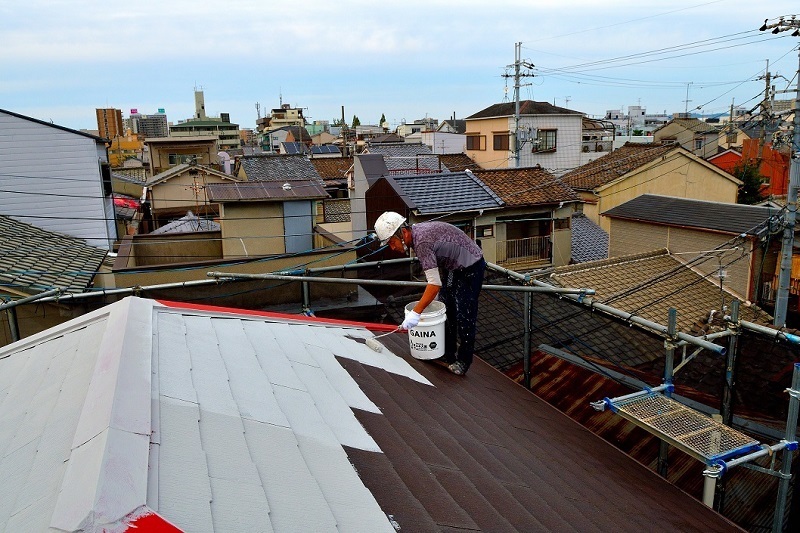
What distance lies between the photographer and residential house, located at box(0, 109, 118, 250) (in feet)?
54.3

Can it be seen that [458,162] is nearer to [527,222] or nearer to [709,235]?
[527,222]

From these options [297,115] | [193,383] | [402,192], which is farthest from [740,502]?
[297,115]

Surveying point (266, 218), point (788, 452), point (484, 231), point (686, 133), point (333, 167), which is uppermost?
point (686, 133)

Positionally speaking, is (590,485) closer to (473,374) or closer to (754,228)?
(473,374)

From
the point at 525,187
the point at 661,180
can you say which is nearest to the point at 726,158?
the point at 661,180

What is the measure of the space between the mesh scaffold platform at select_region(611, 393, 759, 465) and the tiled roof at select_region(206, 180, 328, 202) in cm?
1311

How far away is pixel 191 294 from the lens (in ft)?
45.2

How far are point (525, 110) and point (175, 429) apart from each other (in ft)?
129

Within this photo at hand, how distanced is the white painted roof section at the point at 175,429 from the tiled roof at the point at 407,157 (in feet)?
86.2

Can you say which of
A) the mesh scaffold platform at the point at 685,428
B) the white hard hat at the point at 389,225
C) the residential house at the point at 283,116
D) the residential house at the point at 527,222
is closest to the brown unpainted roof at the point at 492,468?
the mesh scaffold platform at the point at 685,428

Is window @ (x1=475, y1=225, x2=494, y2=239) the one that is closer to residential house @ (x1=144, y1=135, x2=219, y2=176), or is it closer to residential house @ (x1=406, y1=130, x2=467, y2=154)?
residential house @ (x1=144, y1=135, x2=219, y2=176)

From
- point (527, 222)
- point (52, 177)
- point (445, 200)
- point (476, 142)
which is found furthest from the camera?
point (476, 142)

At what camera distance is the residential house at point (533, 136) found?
38.3 meters

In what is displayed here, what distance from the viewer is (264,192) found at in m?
17.5
